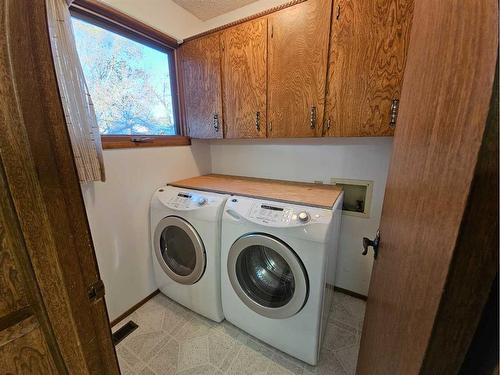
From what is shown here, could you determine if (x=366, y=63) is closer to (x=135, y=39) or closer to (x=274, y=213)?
(x=274, y=213)

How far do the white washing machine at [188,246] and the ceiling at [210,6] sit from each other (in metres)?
1.53

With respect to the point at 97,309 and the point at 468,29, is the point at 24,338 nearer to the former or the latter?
the point at 97,309

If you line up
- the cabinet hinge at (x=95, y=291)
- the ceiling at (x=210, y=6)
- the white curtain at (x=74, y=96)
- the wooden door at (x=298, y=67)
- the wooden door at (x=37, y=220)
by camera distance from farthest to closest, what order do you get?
the ceiling at (x=210, y=6)
the wooden door at (x=298, y=67)
the white curtain at (x=74, y=96)
the cabinet hinge at (x=95, y=291)
the wooden door at (x=37, y=220)

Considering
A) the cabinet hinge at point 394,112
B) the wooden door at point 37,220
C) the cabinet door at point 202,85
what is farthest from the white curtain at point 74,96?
Result: the cabinet hinge at point 394,112

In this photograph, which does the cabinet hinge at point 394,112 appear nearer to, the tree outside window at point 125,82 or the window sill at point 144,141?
the window sill at point 144,141

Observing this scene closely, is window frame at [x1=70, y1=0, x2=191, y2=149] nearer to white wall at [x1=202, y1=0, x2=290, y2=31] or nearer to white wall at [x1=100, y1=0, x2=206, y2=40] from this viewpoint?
white wall at [x1=100, y1=0, x2=206, y2=40]

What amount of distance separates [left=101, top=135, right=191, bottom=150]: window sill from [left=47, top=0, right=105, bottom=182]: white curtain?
21 centimetres

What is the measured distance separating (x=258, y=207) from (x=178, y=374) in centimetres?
110

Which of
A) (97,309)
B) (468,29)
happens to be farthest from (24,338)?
(468,29)

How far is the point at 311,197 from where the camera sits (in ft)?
4.23

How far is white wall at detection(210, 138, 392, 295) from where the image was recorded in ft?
4.93

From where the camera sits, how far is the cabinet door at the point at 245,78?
1.38 metres

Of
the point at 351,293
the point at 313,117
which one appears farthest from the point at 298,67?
the point at 351,293

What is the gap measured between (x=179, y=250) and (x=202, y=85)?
53.6 inches
